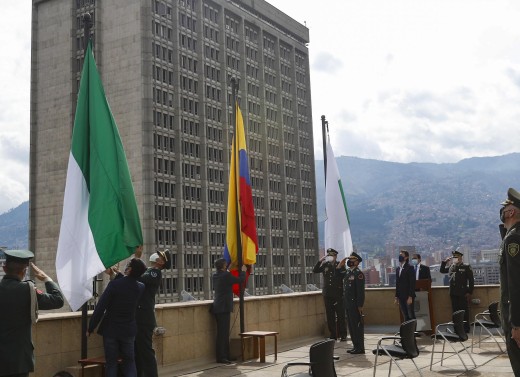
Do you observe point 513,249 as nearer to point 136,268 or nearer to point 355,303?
point 136,268

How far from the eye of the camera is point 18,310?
6.27 metres

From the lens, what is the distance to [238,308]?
15039 millimetres

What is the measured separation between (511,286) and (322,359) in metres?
2.29

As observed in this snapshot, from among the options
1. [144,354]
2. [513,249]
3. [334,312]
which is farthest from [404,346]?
[334,312]

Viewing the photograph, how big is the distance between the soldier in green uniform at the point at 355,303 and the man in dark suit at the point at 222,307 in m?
2.91

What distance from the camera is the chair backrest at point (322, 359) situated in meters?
7.22

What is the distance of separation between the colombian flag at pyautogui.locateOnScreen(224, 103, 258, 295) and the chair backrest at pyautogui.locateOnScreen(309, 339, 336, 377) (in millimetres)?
7334

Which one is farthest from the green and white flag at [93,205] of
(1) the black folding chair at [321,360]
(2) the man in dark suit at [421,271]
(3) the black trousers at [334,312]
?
(2) the man in dark suit at [421,271]

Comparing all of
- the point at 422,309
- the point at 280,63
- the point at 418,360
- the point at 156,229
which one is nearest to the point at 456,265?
the point at 422,309

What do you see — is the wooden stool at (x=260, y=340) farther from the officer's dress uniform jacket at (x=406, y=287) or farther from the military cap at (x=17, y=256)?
the military cap at (x=17, y=256)

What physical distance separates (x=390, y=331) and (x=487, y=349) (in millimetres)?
4702

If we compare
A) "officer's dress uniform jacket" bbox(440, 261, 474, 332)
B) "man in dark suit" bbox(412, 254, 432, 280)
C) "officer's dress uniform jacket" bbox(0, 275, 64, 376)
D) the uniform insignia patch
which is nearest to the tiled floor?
"officer's dress uniform jacket" bbox(440, 261, 474, 332)

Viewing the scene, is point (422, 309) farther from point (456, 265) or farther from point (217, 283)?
point (217, 283)

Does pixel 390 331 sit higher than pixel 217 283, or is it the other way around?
pixel 217 283
